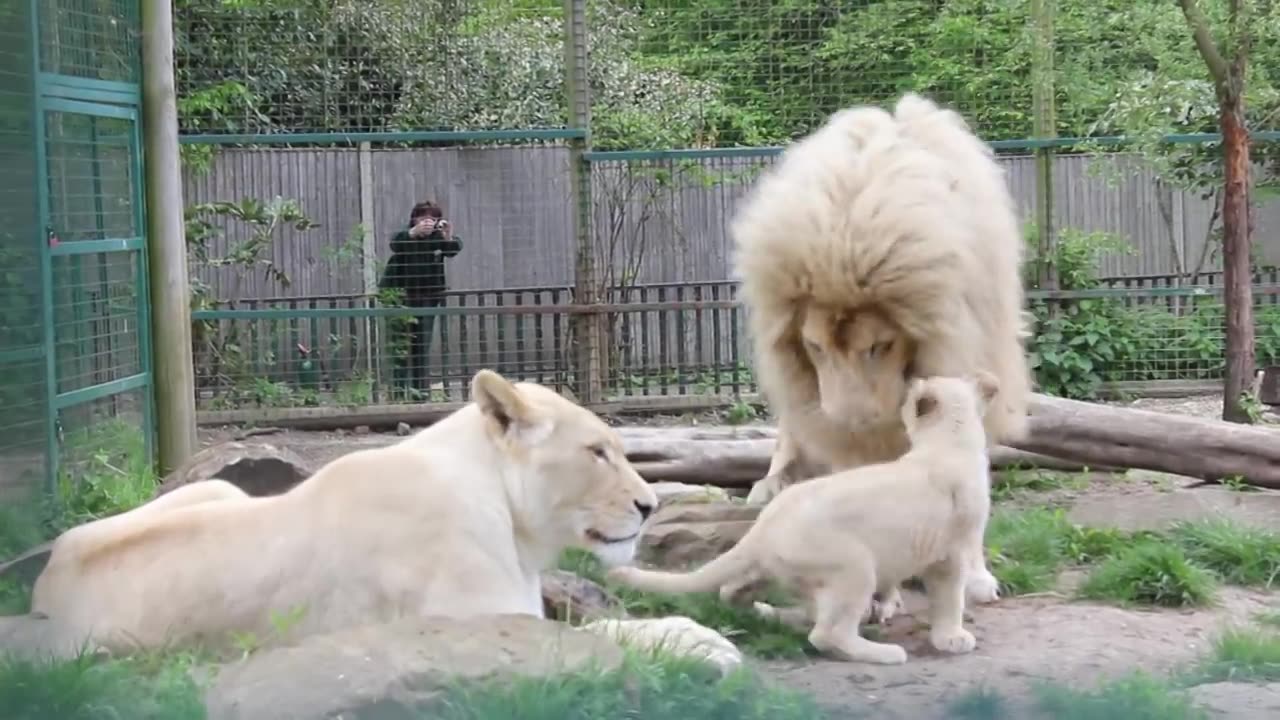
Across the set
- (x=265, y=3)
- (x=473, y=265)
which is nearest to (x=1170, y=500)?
(x=473, y=265)

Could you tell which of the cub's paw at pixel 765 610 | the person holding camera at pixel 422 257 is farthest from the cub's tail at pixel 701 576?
the person holding camera at pixel 422 257

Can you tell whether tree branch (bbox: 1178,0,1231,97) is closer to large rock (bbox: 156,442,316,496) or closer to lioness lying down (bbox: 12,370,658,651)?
large rock (bbox: 156,442,316,496)

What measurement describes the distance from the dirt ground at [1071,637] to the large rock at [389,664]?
1.66 ft

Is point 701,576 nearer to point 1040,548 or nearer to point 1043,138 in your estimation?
point 1040,548

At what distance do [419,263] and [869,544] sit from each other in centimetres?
741

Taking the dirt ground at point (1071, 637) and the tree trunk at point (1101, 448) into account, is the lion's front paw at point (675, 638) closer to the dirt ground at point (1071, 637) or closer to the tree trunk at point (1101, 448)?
the dirt ground at point (1071, 637)

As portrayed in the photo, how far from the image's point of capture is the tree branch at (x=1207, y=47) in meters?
8.96

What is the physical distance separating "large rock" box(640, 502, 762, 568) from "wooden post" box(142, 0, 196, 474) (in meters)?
3.20

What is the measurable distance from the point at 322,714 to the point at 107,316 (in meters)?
5.11

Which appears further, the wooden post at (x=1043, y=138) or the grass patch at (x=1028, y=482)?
the wooden post at (x=1043, y=138)

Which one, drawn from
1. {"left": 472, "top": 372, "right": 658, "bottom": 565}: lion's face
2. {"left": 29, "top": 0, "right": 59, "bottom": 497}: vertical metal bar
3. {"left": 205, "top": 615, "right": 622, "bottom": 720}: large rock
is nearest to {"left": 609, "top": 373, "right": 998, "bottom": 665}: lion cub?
{"left": 472, "top": 372, "right": 658, "bottom": 565}: lion's face

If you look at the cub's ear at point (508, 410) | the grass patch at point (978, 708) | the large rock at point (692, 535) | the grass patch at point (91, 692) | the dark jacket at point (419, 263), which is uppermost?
the dark jacket at point (419, 263)

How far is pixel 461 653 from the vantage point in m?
3.04

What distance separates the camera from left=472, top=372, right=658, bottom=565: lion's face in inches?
151
